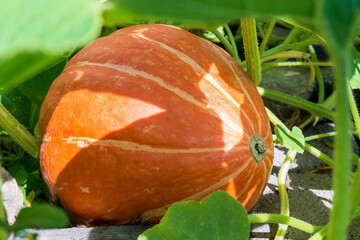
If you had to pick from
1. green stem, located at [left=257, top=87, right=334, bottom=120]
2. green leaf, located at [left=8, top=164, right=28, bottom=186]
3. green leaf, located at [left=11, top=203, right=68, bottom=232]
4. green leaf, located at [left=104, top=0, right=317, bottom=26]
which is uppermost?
green leaf, located at [left=104, top=0, right=317, bottom=26]

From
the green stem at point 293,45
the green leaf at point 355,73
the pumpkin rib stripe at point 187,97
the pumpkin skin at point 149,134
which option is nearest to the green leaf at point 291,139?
the pumpkin skin at point 149,134

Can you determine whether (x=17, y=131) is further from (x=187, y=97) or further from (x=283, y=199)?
(x=283, y=199)

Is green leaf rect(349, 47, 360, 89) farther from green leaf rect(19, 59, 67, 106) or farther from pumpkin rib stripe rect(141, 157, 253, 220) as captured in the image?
green leaf rect(19, 59, 67, 106)

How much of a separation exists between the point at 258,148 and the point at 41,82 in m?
0.61

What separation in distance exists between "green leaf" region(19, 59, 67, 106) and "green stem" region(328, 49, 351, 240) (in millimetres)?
952

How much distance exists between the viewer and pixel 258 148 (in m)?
0.93

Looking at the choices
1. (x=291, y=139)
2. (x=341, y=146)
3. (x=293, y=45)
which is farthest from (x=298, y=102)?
(x=341, y=146)

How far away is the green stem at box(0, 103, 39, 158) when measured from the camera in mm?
1032

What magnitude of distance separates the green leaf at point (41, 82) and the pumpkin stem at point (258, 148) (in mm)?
575

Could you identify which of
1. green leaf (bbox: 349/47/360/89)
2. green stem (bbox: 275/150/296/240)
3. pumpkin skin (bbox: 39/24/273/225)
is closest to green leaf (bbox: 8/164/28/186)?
pumpkin skin (bbox: 39/24/273/225)

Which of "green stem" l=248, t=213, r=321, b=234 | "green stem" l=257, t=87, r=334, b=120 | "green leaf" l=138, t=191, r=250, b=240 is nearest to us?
"green leaf" l=138, t=191, r=250, b=240

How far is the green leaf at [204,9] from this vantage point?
1.05 feet

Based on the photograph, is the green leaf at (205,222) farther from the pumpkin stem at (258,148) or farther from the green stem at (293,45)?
the green stem at (293,45)

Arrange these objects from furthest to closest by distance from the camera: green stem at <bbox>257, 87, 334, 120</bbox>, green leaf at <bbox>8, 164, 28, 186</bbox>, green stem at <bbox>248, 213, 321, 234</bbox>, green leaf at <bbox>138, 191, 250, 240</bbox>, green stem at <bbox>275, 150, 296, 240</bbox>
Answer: green stem at <bbox>257, 87, 334, 120</bbox> → green leaf at <bbox>8, 164, 28, 186</bbox> → green stem at <bbox>275, 150, 296, 240</bbox> → green stem at <bbox>248, 213, 321, 234</bbox> → green leaf at <bbox>138, 191, 250, 240</bbox>
